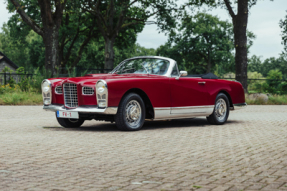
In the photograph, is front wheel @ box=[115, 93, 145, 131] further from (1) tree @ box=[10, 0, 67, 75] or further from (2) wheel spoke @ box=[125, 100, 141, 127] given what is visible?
(1) tree @ box=[10, 0, 67, 75]

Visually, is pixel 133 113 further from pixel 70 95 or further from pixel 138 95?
pixel 70 95

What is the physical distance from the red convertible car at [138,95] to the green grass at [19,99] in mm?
9250

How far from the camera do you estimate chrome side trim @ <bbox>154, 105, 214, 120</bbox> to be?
8.46 m

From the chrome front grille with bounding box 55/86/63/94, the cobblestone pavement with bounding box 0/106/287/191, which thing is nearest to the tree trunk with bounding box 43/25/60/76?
the chrome front grille with bounding box 55/86/63/94

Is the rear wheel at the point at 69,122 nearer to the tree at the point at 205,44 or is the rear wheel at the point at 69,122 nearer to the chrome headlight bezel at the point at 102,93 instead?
the chrome headlight bezel at the point at 102,93

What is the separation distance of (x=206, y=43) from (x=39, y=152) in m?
54.1

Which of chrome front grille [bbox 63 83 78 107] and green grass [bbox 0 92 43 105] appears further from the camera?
green grass [bbox 0 92 43 105]

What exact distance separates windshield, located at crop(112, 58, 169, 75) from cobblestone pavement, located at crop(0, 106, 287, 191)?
59.0 inches

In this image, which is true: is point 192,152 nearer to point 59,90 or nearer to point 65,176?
point 65,176

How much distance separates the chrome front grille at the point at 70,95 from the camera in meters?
7.92

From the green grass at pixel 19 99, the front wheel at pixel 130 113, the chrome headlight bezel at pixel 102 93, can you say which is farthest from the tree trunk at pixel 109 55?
the chrome headlight bezel at pixel 102 93

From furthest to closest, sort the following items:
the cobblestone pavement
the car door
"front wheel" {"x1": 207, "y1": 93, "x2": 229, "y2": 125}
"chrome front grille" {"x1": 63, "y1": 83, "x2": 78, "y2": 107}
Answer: "front wheel" {"x1": 207, "y1": 93, "x2": 229, "y2": 125}, the car door, "chrome front grille" {"x1": 63, "y1": 83, "x2": 78, "y2": 107}, the cobblestone pavement

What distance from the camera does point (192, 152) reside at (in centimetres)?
575

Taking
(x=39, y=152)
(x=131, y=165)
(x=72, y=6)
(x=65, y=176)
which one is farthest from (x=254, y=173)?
(x=72, y=6)
